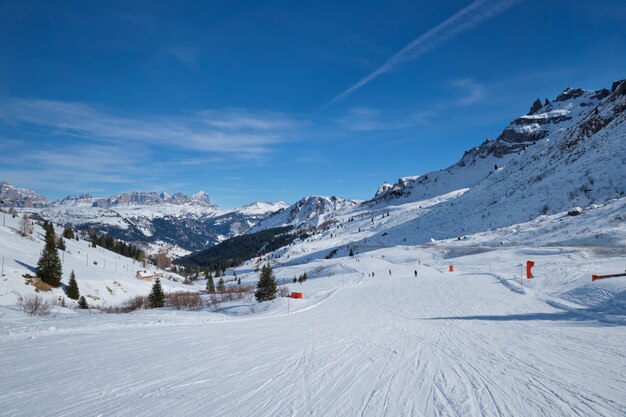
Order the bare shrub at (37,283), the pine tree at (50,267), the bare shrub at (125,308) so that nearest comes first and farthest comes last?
the bare shrub at (125,308) → the bare shrub at (37,283) → the pine tree at (50,267)

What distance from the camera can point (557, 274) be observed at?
77.1 ft

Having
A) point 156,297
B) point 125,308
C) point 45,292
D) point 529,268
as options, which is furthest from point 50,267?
point 529,268

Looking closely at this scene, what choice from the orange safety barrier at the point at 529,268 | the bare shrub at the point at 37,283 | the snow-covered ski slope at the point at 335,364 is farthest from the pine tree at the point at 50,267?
the orange safety barrier at the point at 529,268

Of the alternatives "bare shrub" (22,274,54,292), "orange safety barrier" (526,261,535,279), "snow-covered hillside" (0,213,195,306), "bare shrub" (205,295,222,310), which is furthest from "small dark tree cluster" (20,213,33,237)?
"orange safety barrier" (526,261,535,279)

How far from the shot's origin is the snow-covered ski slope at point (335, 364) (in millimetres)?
5438

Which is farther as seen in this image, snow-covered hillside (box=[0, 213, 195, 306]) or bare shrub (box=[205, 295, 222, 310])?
snow-covered hillside (box=[0, 213, 195, 306])

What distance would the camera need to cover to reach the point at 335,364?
7.94 meters

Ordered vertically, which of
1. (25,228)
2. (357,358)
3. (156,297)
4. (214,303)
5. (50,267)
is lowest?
(214,303)

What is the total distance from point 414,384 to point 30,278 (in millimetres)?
59562

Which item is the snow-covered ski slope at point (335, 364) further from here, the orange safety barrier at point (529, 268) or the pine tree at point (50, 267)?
the pine tree at point (50, 267)

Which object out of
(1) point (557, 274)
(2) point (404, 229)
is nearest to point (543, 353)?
(1) point (557, 274)

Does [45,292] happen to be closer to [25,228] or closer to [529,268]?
[25,228]

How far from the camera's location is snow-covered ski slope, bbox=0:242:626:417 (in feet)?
17.8

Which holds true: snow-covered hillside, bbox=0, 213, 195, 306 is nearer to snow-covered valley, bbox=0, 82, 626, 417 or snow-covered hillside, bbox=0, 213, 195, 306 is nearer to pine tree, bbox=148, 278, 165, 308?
pine tree, bbox=148, 278, 165, 308
